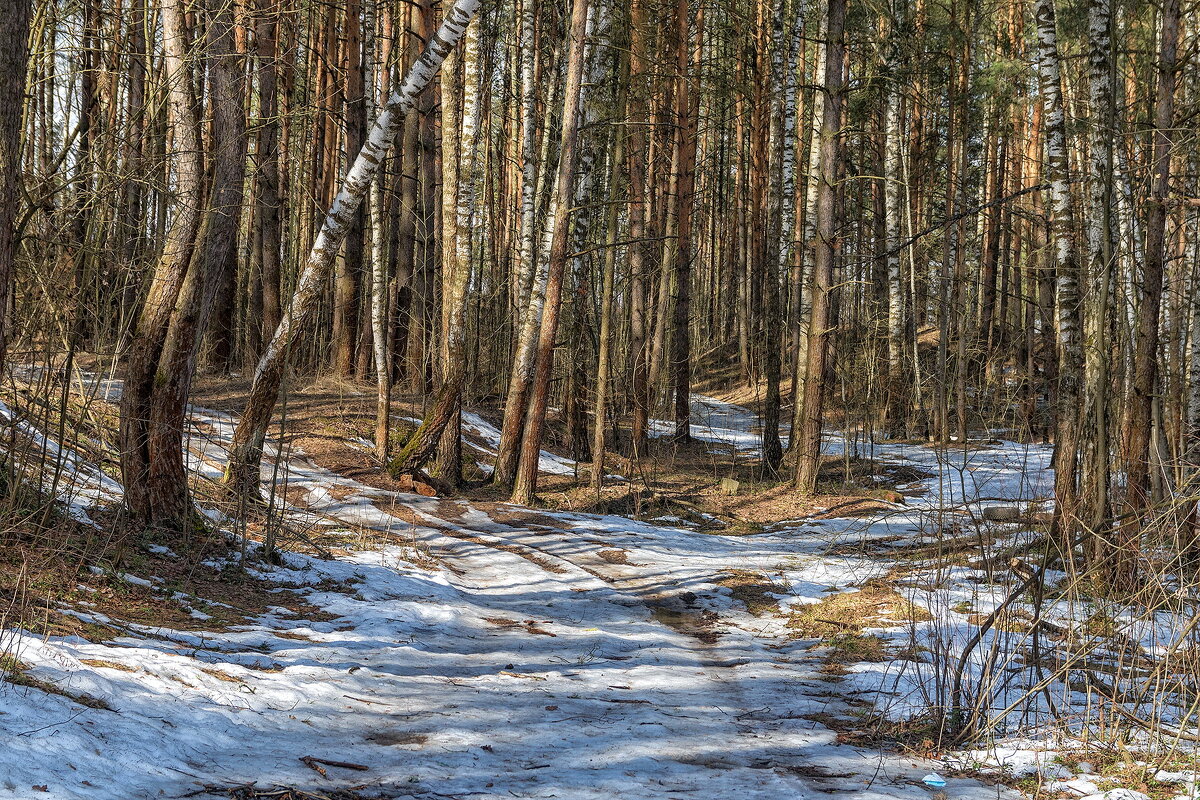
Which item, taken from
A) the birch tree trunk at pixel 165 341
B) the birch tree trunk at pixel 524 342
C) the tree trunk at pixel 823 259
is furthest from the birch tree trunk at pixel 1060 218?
the birch tree trunk at pixel 165 341

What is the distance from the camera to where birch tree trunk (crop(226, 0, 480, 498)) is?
8.05m

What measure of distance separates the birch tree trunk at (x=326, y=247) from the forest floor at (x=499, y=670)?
70cm

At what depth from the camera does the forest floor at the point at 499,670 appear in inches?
148

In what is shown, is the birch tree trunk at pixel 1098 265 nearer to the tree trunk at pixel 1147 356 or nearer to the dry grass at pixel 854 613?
the tree trunk at pixel 1147 356

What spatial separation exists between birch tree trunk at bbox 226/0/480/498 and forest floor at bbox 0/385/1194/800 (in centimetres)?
70

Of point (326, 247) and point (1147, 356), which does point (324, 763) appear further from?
point (1147, 356)

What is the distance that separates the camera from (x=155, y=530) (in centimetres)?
674

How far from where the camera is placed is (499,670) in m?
5.58

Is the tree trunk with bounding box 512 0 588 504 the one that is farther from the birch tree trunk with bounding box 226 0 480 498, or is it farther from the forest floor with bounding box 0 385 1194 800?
the birch tree trunk with bounding box 226 0 480 498

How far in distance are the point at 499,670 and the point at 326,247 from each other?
427 cm

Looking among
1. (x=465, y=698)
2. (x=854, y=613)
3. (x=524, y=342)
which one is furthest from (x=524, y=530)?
(x=465, y=698)

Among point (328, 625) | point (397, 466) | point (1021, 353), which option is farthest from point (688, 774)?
point (1021, 353)

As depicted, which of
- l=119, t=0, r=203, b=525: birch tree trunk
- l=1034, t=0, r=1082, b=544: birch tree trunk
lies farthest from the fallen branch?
l=1034, t=0, r=1082, b=544: birch tree trunk

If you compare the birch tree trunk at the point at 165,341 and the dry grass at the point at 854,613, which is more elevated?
the birch tree trunk at the point at 165,341
